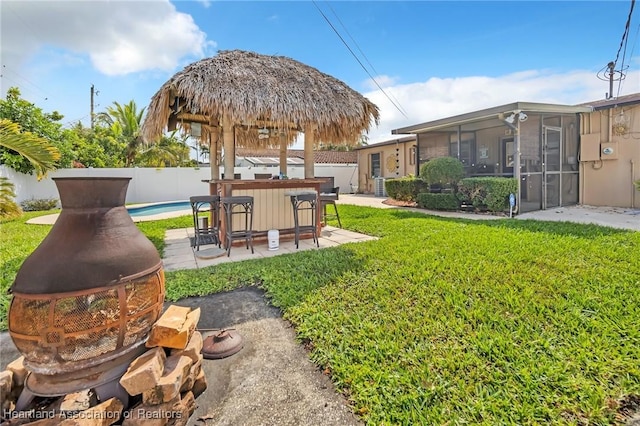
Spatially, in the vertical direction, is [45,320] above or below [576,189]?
below

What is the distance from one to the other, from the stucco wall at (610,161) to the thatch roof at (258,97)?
8295mm

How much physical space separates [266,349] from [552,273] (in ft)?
12.4

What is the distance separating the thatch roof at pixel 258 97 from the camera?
5926mm

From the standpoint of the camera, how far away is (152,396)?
1782 mm

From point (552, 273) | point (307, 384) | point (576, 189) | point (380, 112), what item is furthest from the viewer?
point (576, 189)

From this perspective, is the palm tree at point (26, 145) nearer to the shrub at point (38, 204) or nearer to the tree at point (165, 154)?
the shrub at point (38, 204)

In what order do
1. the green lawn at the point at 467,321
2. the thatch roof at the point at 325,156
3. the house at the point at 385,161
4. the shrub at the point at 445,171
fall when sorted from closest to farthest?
the green lawn at the point at 467,321 → the shrub at the point at 445,171 → the house at the point at 385,161 → the thatch roof at the point at 325,156

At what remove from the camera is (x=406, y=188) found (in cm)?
1323

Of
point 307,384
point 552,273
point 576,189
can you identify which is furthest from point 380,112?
point 576,189

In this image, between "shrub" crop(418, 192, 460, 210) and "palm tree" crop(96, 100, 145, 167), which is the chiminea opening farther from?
"palm tree" crop(96, 100, 145, 167)

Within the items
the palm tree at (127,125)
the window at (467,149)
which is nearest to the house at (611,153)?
the window at (467,149)

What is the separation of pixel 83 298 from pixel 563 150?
44.4 feet

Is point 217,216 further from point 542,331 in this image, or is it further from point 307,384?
point 542,331

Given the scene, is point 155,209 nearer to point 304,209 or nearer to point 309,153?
point 309,153
